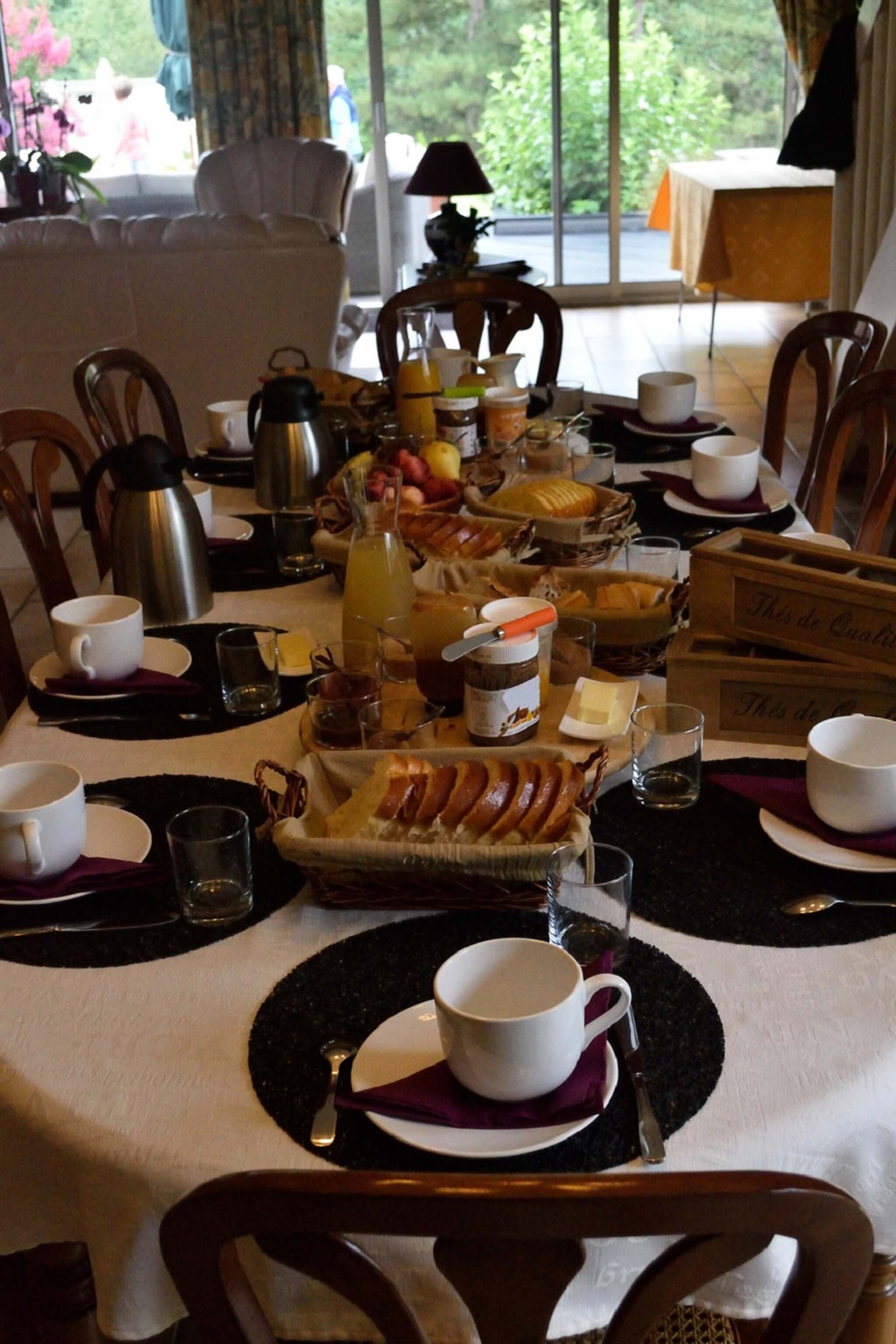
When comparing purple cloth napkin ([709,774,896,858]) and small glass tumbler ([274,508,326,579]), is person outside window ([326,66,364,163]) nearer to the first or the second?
Result: small glass tumbler ([274,508,326,579])

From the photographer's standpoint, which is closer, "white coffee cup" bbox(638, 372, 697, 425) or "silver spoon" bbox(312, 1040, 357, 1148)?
"silver spoon" bbox(312, 1040, 357, 1148)

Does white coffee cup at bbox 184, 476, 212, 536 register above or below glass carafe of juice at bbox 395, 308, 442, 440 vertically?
below

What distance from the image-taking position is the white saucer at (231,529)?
6.86 ft

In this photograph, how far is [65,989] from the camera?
105 cm

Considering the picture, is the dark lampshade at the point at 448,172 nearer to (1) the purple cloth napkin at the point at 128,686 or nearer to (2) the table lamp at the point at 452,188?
(2) the table lamp at the point at 452,188

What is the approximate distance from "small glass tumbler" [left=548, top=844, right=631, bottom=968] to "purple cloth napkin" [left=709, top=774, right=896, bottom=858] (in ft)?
0.76

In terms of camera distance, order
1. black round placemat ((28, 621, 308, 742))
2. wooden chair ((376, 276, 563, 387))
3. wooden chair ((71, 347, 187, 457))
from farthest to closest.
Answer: wooden chair ((376, 276, 563, 387)) → wooden chair ((71, 347, 187, 457)) → black round placemat ((28, 621, 308, 742))

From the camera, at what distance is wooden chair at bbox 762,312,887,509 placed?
2.62m

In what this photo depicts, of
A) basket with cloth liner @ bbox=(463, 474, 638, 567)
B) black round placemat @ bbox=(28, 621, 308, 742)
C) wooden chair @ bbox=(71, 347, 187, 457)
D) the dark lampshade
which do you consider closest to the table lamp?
the dark lampshade

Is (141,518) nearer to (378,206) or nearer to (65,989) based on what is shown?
(65,989)

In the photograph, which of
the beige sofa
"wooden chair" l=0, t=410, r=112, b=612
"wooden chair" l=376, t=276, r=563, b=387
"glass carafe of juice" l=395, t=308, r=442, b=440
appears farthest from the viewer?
the beige sofa

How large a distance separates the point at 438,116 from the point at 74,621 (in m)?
7.25

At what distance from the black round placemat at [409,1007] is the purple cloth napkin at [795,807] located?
0.75ft

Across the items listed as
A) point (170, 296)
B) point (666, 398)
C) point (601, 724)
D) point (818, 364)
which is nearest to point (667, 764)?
point (601, 724)
